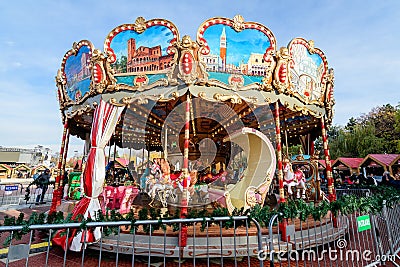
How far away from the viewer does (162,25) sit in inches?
195

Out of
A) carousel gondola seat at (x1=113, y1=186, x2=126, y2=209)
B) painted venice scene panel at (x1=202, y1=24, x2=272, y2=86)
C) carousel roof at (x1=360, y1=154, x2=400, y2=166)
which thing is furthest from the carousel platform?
carousel roof at (x1=360, y1=154, x2=400, y2=166)

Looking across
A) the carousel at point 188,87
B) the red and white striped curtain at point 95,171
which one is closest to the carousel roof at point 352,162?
the carousel at point 188,87

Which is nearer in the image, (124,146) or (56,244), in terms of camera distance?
(56,244)

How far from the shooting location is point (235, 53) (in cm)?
501

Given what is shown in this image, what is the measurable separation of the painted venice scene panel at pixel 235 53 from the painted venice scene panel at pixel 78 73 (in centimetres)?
301

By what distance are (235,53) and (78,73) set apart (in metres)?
4.11

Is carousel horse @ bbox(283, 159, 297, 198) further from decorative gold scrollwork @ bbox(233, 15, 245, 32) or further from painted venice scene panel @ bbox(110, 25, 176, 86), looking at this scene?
painted venice scene panel @ bbox(110, 25, 176, 86)

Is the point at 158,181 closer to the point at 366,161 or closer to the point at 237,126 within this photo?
the point at 237,126

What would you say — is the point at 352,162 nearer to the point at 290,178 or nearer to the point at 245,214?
the point at 290,178

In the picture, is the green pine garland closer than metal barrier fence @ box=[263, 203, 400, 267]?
Yes

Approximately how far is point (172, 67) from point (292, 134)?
7.24 m

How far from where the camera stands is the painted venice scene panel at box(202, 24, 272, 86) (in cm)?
491

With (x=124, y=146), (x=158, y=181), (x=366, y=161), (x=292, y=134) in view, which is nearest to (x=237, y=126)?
(x=292, y=134)

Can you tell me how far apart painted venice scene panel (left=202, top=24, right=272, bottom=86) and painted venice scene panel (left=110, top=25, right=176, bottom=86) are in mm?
858
